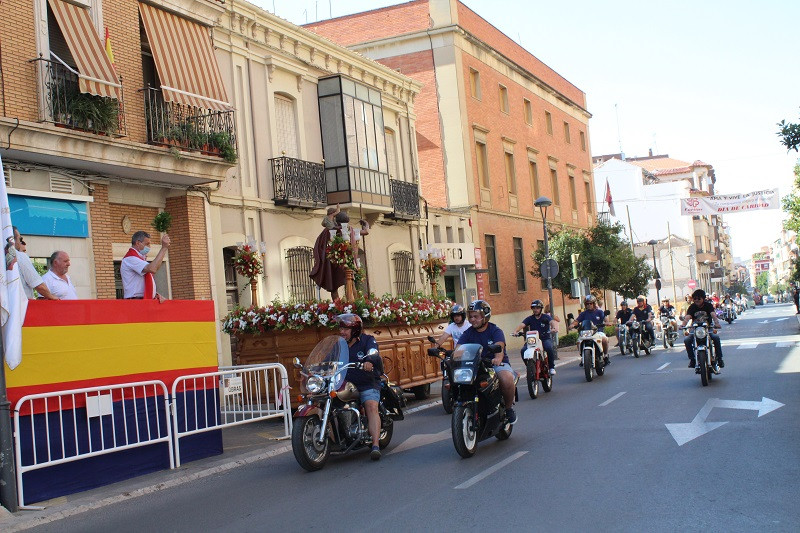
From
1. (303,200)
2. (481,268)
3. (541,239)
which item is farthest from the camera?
(541,239)

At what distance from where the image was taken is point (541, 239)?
1633 inches

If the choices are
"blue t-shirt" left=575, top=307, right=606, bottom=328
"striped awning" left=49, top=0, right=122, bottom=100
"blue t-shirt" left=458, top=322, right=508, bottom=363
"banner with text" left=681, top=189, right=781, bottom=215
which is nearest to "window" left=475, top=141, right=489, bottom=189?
"banner with text" left=681, top=189, right=781, bottom=215

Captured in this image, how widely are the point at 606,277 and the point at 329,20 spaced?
52.4 ft

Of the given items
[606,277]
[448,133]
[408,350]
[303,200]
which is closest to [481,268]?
[448,133]

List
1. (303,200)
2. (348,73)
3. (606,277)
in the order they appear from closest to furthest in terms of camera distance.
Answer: (303,200) < (348,73) < (606,277)

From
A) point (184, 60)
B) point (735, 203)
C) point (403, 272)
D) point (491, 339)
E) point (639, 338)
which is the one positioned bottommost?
point (639, 338)

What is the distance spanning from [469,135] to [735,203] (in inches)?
405

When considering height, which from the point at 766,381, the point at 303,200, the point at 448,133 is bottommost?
the point at 766,381

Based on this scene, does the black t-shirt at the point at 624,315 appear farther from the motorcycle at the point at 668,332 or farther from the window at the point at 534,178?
the window at the point at 534,178

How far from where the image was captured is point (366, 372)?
10.3 meters

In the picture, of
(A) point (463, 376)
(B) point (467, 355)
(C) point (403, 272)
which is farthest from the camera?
(C) point (403, 272)

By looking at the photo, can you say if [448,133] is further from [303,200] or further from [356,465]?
[356,465]

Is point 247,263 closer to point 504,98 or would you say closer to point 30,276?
point 30,276

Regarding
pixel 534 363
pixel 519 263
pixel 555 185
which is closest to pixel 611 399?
pixel 534 363
